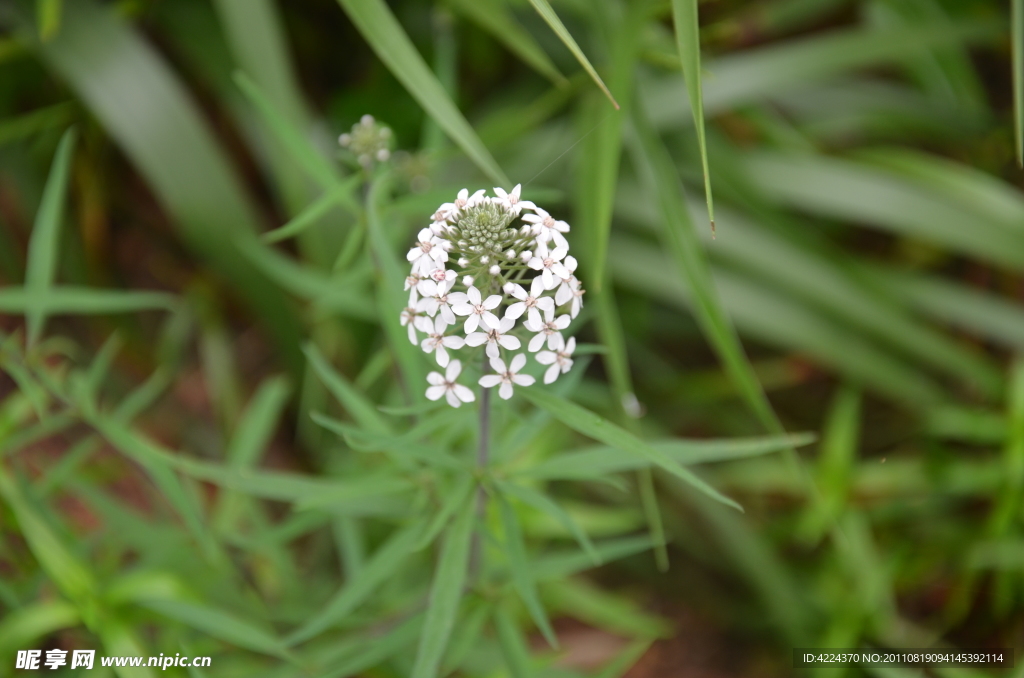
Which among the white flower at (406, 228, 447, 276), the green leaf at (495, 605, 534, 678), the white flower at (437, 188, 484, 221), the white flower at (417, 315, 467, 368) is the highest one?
the white flower at (437, 188, 484, 221)

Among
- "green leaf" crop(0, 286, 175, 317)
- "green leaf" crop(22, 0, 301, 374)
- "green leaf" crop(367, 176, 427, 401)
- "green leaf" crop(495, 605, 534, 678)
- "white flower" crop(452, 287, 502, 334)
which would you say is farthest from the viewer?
"green leaf" crop(22, 0, 301, 374)

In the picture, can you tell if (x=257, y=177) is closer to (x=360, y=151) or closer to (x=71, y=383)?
(x=71, y=383)

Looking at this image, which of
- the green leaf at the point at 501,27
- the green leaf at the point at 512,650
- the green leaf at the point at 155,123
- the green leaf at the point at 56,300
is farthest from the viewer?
the green leaf at the point at 155,123

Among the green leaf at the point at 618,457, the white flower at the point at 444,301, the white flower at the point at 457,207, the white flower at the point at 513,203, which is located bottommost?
the green leaf at the point at 618,457

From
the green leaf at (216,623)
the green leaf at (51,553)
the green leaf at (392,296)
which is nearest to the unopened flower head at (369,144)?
the green leaf at (392,296)

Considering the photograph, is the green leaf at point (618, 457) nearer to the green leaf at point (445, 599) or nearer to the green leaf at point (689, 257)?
the green leaf at point (445, 599)

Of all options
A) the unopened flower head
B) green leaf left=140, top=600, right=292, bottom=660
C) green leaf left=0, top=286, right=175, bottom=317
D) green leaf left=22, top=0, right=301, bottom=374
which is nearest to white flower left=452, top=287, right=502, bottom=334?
the unopened flower head

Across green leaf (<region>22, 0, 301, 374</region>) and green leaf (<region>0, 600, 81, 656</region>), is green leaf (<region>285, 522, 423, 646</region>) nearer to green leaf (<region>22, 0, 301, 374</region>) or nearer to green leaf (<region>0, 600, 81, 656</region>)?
green leaf (<region>0, 600, 81, 656</region>)

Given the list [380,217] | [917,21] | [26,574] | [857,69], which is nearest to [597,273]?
[380,217]
